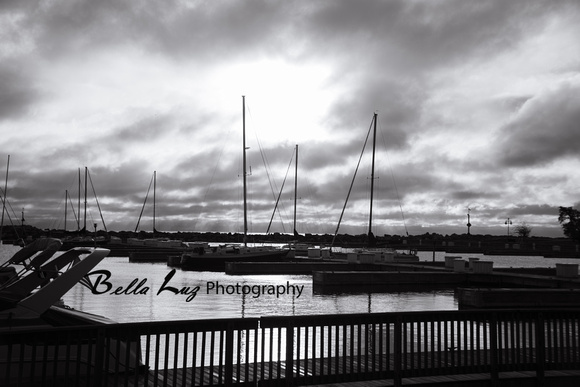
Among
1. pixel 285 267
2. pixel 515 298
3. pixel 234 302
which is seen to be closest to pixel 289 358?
pixel 234 302

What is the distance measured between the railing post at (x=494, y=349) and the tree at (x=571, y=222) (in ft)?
579

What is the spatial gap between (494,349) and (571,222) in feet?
587

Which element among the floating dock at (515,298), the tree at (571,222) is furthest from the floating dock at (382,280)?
the tree at (571,222)

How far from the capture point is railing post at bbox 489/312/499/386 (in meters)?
8.41

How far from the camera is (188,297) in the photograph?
30234 mm

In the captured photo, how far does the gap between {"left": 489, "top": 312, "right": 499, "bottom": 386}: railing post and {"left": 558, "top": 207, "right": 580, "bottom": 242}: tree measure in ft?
579

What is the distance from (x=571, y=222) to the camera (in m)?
168

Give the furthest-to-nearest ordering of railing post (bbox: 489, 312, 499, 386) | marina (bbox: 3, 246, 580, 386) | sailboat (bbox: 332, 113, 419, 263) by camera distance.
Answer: sailboat (bbox: 332, 113, 419, 263)
railing post (bbox: 489, 312, 499, 386)
marina (bbox: 3, 246, 580, 386)

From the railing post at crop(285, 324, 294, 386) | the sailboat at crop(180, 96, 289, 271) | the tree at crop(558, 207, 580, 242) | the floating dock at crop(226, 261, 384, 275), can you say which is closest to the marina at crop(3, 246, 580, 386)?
the railing post at crop(285, 324, 294, 386)

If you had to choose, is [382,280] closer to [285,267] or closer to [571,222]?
[285,267]

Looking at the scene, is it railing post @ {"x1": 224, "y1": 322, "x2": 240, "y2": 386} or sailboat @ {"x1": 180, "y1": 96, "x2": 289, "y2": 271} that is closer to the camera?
railing post @ {"x1": 224, "y1": 322, "x2": 240, "y2": 386}

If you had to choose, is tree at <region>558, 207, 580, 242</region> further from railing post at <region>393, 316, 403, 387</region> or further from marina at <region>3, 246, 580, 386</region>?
railing post at <region>393, 316, 403, 387</region>

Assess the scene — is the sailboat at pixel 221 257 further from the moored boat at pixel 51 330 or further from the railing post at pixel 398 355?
the railing post at pixel 398 355

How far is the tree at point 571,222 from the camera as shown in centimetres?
16638
